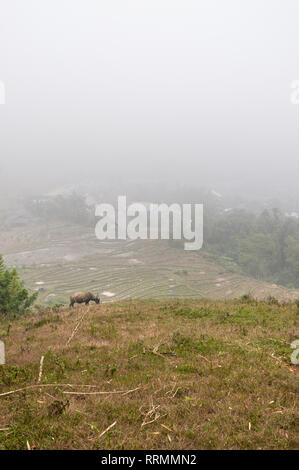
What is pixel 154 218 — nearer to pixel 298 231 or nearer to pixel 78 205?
pixel 78 205

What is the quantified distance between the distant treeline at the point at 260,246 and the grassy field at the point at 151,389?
6131 cm

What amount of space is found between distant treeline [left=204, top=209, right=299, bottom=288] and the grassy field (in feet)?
201

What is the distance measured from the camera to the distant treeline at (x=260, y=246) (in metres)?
67.2

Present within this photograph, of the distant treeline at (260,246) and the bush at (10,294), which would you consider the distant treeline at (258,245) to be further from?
the bush at (10,294)

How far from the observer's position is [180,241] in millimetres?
87250

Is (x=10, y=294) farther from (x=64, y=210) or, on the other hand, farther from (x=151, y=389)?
(x=64, y=210)

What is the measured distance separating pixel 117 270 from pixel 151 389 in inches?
2531

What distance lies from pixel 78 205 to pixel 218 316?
121m

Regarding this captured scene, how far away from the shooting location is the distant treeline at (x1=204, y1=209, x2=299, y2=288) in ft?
221

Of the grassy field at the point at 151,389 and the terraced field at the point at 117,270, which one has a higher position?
the grassy field at the point at 151,389

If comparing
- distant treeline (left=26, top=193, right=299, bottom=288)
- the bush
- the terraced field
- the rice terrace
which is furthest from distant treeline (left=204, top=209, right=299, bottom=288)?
the rice terrace

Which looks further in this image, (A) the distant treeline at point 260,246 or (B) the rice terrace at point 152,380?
(A) the distant treeline at point 260,246

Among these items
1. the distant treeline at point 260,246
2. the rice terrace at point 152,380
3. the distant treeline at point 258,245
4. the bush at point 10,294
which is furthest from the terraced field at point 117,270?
the rice terrace at point 152,380
